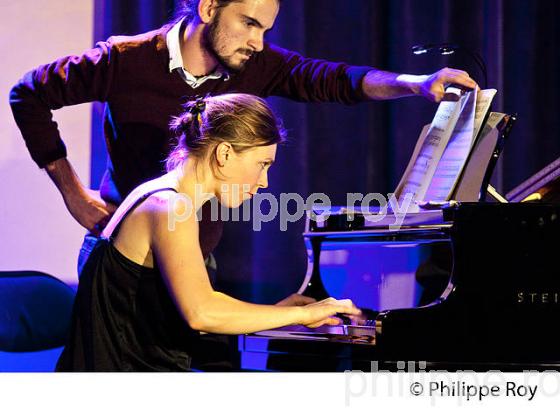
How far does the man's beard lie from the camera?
2.96 meters

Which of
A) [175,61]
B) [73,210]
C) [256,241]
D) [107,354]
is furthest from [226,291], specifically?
[107,354]

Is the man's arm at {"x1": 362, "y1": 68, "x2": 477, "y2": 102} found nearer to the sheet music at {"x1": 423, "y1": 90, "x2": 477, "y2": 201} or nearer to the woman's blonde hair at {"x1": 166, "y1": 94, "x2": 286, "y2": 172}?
the sheet music at {"x1": 423, "y1": 90, "x2": 477, "y2": 201}

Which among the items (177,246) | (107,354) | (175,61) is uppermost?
(175,61)

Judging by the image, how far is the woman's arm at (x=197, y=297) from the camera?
77.2 inches

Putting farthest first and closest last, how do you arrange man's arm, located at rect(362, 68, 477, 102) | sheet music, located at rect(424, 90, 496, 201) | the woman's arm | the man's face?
1. the man's face
2. man's arm, located at rect(362, 68, 477, 102)
3. sheet music, located at rect(424, 90, 496, 201)
4. the woman's arm

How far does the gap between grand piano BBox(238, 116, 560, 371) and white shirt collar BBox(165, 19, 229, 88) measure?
3.79ft

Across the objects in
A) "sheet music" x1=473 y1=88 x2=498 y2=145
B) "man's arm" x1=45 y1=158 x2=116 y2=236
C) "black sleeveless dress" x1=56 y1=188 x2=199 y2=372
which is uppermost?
"sheet music" x1=473 y1=88 x2=498 y2=145

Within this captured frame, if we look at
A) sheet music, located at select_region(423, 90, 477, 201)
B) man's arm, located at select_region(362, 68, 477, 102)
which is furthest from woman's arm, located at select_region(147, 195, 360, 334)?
man's arm, located at select_region(362, 68, 477, 102)

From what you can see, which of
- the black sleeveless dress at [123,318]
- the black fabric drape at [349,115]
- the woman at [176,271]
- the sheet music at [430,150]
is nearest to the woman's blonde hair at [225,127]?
the woman at [176,271]

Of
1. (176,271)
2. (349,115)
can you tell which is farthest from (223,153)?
(349,115)

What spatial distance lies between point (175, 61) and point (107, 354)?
135cm

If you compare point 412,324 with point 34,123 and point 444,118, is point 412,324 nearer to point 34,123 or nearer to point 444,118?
point 444,118

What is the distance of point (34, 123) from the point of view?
2.96m

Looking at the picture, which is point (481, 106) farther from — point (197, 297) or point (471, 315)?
point (197, 297)
